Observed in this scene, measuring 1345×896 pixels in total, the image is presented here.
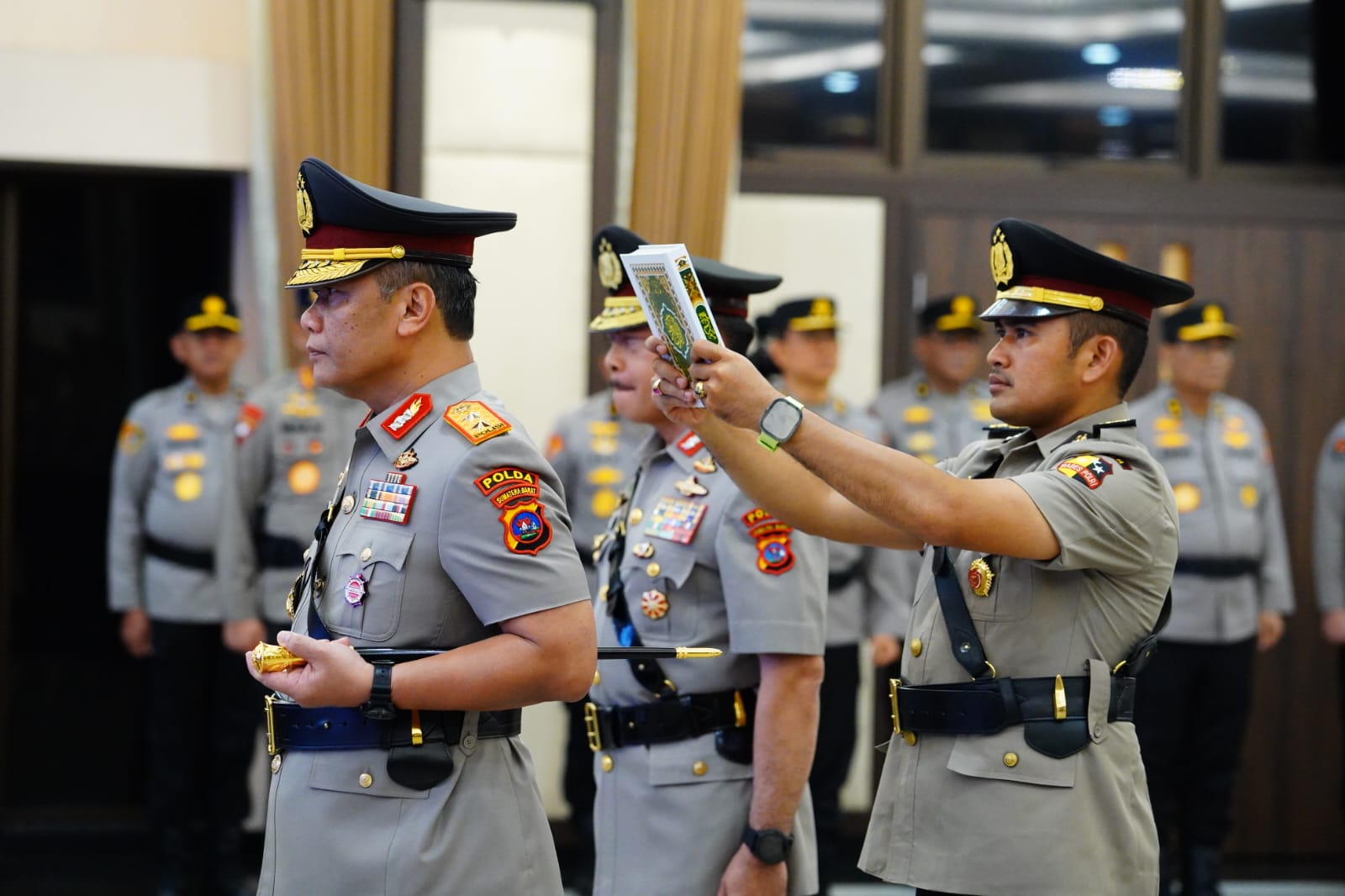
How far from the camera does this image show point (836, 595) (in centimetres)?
471

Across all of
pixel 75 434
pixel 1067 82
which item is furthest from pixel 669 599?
pixel 1067 82

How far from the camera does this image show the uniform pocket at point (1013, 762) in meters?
2.06

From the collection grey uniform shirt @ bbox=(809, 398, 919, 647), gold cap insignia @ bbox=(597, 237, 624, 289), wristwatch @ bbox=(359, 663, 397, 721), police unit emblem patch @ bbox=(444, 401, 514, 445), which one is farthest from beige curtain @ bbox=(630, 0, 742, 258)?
wristwatch @ bbox=(359, 663, 397, 721)

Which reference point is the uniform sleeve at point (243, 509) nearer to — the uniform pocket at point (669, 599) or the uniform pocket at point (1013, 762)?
the uniform pocket at point (669, 599)

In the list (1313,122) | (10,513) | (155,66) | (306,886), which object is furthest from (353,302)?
(1313,122)

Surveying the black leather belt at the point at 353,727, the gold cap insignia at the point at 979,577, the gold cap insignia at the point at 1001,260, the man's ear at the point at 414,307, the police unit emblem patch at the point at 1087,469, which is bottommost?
the black leather belt at the point at 353,727

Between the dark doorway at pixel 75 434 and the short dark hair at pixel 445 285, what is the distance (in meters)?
3.24

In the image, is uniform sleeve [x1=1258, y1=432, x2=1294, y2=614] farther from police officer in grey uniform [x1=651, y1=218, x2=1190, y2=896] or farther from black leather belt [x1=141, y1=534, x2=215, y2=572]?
black leather belt [x1=141, y1=534, x2=215, y2=572]

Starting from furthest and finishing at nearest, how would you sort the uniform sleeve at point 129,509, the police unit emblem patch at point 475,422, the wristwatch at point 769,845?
1. the uniform sleeve at point 129,509
2. the wristwatch at point 769,845
3. the police unit emblem patch at point 475,422

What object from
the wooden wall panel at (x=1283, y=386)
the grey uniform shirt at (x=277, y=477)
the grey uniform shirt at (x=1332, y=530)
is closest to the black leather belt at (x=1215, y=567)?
the grey uniform shirt at (x=1332, y=530)

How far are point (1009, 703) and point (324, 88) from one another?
3.33 meters

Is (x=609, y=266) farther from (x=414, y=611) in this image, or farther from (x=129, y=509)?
(x=129, y=509)

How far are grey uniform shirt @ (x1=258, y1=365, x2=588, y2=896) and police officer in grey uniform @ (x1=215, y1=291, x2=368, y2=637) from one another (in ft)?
8.92

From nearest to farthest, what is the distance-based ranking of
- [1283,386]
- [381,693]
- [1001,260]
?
[381,693]
[1001,260]
[1283,386]
